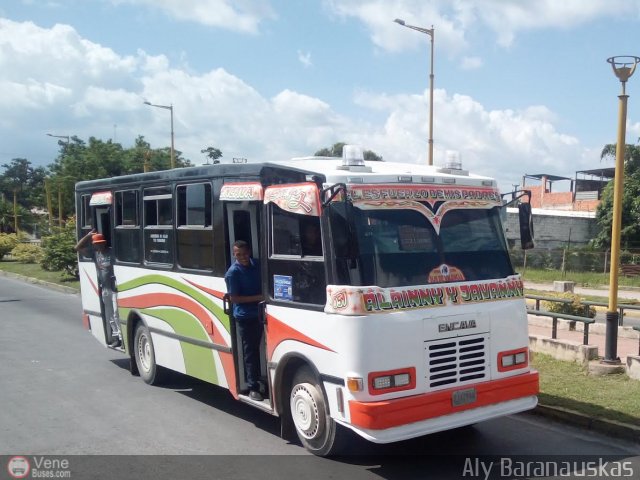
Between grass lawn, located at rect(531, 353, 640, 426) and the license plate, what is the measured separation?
1.95m

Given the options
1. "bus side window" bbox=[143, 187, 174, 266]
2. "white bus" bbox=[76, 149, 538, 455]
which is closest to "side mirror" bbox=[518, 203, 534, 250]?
"white bus" bbox=[76, 149, 538, 455]

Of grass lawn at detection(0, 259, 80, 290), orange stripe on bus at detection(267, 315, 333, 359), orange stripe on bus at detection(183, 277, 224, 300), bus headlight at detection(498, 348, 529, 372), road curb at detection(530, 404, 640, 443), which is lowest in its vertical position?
grass lawn at detection(0, 259, 80, 290)

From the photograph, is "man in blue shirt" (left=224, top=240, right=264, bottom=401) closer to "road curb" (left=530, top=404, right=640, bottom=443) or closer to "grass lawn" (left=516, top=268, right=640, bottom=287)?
"road curb" (left=530, top=404, right=640, bottom=443)

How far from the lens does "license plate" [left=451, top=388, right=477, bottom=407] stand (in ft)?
19.4

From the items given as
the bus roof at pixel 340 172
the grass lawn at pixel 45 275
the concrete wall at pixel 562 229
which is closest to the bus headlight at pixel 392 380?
the bus roof at pixel 340 172

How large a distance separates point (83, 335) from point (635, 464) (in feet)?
36.1

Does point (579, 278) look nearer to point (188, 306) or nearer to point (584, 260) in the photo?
point (584, 260)

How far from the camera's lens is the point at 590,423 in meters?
7.01

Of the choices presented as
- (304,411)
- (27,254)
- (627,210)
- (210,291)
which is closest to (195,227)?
(210,291)

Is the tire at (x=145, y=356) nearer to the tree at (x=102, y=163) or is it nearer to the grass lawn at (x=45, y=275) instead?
the grass lawn at (x=45, y=275)

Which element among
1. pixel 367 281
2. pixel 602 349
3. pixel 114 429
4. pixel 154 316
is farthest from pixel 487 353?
pixel 602 349

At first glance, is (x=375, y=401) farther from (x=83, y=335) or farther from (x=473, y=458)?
(x=83, y=335)

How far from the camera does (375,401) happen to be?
551 centimetres

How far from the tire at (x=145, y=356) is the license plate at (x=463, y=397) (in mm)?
4839
